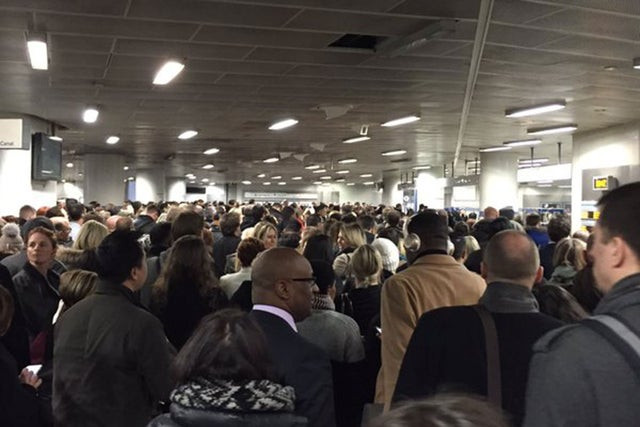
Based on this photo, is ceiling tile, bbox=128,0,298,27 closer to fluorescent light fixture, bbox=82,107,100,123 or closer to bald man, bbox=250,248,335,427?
bald man, bbox=250,248,335,427

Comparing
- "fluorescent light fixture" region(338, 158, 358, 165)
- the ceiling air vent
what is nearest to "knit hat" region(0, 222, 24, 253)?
the ceiling air vent

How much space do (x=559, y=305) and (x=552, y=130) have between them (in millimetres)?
12713

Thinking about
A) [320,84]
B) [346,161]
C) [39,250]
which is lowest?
[39,250]

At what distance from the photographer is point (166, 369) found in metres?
3.20

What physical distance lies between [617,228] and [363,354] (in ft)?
7.85

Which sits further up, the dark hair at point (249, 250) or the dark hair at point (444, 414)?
the dark hair at point (444, 414)

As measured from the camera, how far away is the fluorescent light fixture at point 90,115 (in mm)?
12531

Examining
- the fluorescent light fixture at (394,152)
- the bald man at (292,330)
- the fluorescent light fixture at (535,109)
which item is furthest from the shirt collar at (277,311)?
the fluorescent light fixture at (394,152)

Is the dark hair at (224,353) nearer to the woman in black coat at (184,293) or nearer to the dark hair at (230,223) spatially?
the woman in black coat at (184,293)

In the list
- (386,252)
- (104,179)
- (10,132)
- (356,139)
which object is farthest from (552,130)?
(104,179)

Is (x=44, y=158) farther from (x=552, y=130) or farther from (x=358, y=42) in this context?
(x=552, y=130)

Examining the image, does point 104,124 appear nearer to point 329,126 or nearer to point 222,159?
point 329,126

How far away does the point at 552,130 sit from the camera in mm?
15266

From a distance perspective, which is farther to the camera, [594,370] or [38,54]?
[38,54]
